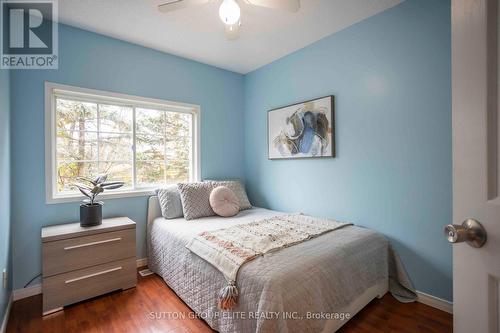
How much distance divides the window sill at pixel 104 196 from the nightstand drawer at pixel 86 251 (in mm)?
497

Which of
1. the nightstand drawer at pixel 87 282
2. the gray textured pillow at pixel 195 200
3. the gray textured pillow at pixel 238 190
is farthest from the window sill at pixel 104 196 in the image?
the gray textured pillow at pixel 238 190

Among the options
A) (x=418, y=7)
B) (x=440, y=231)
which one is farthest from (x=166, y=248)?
(x=418, y=7)

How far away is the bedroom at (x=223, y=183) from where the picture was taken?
1.66 metres

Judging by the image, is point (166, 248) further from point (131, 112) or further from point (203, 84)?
point (203, 84)

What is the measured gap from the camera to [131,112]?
271 centimetres

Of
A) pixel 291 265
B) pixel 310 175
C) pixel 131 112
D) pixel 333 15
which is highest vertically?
pixel 333 15

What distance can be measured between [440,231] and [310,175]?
123cm

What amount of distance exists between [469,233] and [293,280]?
884 millimetres

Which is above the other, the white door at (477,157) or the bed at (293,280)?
the white door at (477,157)

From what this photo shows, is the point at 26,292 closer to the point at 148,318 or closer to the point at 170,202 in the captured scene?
the point at 148,318

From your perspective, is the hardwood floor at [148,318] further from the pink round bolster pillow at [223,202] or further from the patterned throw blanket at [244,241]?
the pink round bolster pillow at [223,202]

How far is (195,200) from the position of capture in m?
2.65

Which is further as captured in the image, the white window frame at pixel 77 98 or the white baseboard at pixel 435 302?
the white window frame at pixel 77 98

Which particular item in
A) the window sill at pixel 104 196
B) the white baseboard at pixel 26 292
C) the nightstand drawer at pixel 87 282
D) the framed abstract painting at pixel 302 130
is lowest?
the white baseboard at pixel 26 292
